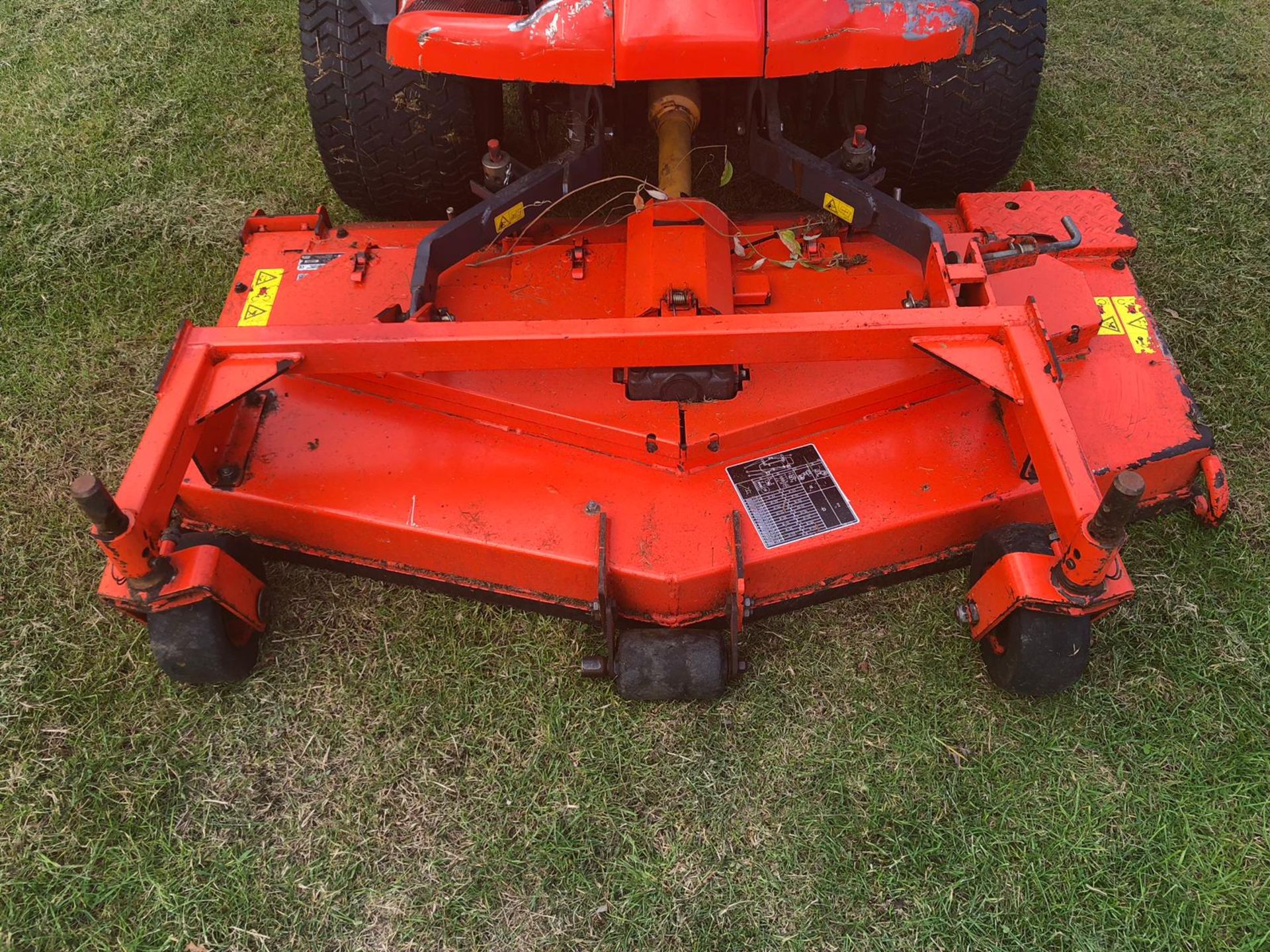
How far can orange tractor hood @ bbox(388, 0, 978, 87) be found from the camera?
190cm

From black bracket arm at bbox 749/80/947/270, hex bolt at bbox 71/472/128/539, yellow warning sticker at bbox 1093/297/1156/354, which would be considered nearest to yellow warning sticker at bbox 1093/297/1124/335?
yellow warning sticker at bbox 1093/297/1156/354

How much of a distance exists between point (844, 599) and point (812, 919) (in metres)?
0.78

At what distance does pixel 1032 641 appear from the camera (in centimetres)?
200

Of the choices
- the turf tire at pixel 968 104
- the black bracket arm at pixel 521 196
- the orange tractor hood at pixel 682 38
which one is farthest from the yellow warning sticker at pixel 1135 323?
the black bracket arm at pixel 521 196

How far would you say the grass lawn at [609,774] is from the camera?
196 centimetres

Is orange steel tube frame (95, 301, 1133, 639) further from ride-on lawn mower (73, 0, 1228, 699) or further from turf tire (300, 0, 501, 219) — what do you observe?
turf tire (300, 0, 501, 219)

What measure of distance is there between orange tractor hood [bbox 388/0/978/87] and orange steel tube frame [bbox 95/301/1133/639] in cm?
52

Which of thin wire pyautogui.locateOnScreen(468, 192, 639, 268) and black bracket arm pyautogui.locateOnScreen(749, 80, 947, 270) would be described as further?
thin wire pyautogui.locateOnScreen(468, 192, 639, 268)

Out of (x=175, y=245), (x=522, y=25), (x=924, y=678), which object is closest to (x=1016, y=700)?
(x=924, y=678)

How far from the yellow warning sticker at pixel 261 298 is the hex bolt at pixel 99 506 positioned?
33.9 inches

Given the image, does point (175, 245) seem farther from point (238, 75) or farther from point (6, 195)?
point (238, 75)

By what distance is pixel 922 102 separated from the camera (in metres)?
2.71

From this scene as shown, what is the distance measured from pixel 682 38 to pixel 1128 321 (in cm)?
145

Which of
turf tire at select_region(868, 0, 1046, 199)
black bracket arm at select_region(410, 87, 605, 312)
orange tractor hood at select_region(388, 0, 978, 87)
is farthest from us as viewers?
turf tire at select_region(868, 0, 1046, 199)
